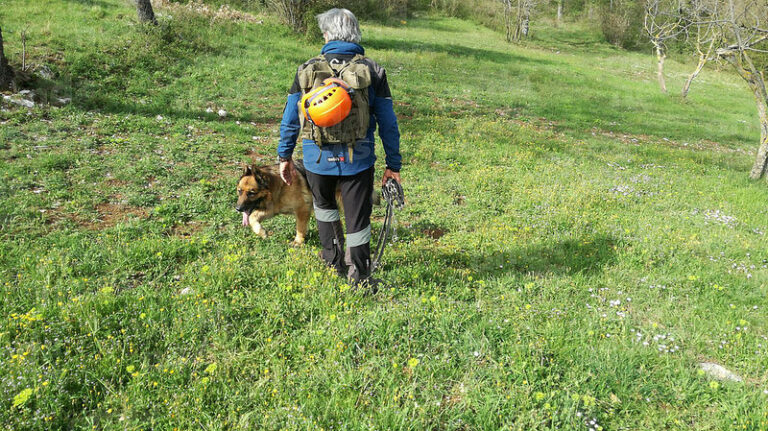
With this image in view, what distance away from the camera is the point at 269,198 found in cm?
574

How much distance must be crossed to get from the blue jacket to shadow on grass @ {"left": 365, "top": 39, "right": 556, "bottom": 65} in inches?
819

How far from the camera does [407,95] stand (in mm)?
15141

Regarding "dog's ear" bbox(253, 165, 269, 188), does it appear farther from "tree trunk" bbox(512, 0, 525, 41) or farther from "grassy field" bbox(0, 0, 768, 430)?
"tree trunk" bbox(512, 0, 525, 41)

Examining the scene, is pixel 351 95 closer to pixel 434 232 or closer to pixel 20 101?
pixel 434 232

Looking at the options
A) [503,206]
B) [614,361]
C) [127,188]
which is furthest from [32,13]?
[614,361]

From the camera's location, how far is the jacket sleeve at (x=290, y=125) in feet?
13.4

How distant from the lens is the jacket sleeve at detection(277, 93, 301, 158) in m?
4.10

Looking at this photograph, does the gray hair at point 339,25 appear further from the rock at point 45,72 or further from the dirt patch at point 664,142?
the dirt patch at point 664,142

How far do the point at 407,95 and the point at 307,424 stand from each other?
1369cm

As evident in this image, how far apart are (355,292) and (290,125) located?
1.91 metres

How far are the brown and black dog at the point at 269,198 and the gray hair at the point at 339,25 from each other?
2.33m

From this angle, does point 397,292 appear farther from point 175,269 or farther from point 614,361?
point 175,269

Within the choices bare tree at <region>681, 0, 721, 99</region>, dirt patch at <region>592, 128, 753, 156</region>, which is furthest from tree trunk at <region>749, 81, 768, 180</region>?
dirt patch at <region>592, 128, 753, 156</region>

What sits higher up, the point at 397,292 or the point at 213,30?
the point at 213,30
